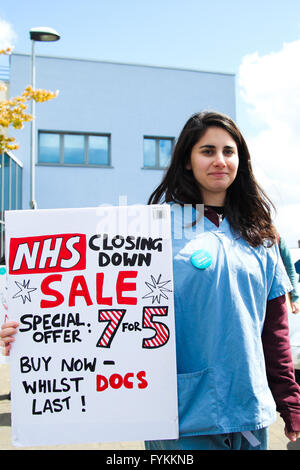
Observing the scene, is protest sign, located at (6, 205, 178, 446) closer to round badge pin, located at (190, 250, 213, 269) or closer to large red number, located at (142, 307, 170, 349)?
large red number, located at (142, 307, 170, 349)

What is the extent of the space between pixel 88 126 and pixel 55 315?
1355 cm

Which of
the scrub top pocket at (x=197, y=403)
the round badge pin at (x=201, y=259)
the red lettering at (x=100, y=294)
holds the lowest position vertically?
the scrub top pocket at (x=197, y=403)

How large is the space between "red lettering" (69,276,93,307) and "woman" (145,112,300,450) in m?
0.32

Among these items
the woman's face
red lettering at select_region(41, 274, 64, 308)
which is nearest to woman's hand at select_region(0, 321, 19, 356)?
red lettering at select_region(41, 274, 64, 308)

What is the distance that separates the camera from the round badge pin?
1586 millimetres

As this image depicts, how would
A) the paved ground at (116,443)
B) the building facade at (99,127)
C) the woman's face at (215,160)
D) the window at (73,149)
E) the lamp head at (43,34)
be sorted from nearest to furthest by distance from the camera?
1. the woman's face at (215,160)
2. the paved ground at (116,443)
3. the lamp head at (43,34)
4. the building facade at (99,127)
5. the window at (73,149)

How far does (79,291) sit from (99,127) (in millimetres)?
13539

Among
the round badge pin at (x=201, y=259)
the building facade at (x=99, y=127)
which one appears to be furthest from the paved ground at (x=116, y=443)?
the building facade at (x=99, y=127)

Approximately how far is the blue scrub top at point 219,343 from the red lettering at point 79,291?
32 centimetres

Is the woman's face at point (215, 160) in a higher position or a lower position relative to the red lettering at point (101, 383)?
higher

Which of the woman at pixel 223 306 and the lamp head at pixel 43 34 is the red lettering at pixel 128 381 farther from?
the lamp head at pixel 43 34

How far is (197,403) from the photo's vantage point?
1573 mm

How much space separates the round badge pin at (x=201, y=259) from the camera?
159cm
